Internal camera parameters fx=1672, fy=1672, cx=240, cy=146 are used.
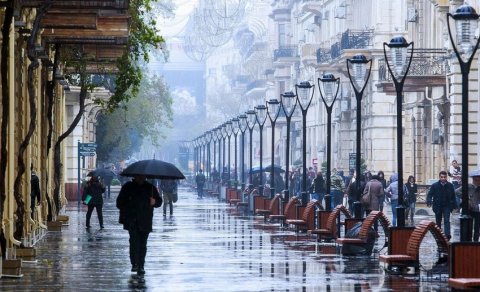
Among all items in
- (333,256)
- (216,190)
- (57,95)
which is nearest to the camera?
(333,256)

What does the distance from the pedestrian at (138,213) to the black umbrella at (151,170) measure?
15 centimetres

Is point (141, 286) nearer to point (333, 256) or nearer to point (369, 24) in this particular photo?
point (333, 256)

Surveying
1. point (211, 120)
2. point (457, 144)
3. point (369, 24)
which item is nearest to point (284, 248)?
point (457, 144)

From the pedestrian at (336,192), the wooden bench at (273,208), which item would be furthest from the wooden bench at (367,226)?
the pedestrian at (336,192)

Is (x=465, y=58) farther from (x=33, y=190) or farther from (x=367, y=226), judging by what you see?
(x=33, y=190)

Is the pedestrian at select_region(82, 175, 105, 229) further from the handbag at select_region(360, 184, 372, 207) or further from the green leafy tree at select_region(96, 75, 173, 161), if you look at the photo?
the green leafy tree at select_region(96, 75, 173, 161)

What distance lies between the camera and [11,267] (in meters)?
23.5

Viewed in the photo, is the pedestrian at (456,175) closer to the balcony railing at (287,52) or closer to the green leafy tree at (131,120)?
the green leafy tree at (131,120)

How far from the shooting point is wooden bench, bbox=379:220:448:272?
2439cm

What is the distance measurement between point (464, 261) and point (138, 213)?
5.40 m

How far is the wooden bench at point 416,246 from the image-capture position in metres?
24.4

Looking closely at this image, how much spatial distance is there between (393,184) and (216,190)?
49417 millimetres

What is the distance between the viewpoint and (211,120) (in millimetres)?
197500

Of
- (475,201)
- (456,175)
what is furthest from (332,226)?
(456,175)
